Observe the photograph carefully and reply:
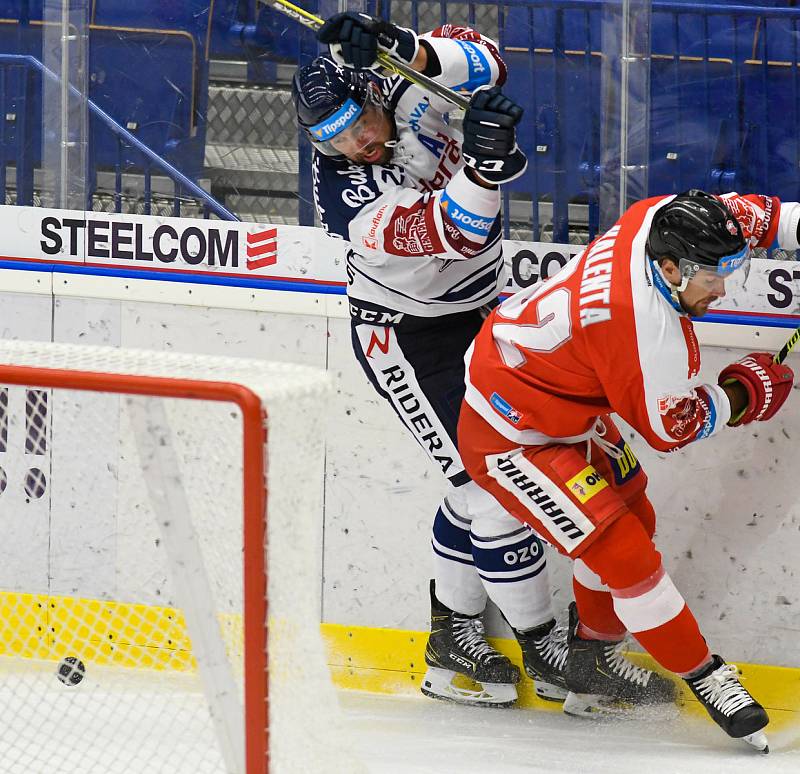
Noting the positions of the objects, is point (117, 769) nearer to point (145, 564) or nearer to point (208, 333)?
point (145, 564)

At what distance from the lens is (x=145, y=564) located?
3.49 metres

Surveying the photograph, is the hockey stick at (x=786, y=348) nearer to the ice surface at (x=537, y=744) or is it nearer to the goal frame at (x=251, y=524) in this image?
the ice surface at (x=537, y=744)

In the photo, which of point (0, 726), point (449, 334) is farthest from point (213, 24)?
point (0, 726)

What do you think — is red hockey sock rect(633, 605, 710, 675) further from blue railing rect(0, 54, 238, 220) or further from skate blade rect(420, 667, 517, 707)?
blue railing rect(0, 54, 238, 220)

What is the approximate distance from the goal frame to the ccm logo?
Result: 1235 mm

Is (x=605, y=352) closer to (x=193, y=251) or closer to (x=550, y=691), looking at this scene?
(x=550, y=691)

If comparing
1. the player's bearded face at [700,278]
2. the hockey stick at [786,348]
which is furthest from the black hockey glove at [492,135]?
the hockey stick at [786,348]

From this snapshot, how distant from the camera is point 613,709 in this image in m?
3.22

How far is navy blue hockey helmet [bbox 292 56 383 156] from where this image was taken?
2865 millimetres

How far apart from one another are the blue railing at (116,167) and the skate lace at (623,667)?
1364 mm

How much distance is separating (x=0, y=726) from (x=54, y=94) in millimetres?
1568

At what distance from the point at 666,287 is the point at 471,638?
3.62 ft

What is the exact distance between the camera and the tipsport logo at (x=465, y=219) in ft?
9.05

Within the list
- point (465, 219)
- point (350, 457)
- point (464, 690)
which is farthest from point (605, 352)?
point (464, 690)
